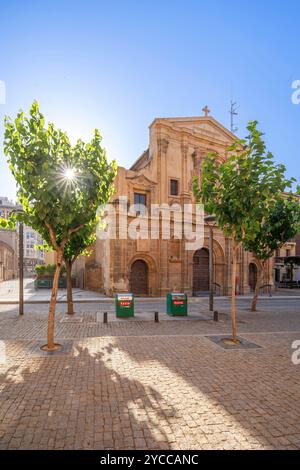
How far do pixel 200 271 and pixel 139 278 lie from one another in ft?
20.8

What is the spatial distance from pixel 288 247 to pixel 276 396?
123 ft

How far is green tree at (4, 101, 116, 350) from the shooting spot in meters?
7.39

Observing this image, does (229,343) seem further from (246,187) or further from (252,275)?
(252,275)

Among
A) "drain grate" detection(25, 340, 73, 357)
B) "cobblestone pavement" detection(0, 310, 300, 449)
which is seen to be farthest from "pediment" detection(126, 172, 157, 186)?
"drain grate" detection(25, 340, 73, 357)

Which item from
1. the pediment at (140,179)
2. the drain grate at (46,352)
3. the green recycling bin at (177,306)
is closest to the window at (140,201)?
the pediment at (140,179)

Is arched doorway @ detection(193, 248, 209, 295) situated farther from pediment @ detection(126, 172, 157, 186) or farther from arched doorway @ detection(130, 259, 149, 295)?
pediment @ detection(126, 172, 157, 186)

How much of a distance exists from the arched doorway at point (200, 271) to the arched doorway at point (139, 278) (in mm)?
5066

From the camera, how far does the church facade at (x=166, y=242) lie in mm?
21453

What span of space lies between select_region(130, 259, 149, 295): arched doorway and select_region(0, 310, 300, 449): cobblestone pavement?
12879mm

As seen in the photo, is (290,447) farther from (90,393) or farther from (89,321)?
(89,321)

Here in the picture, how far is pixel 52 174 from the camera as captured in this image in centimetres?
738

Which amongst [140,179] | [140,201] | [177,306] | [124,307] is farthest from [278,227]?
[140,179]

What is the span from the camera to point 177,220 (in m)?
23.5

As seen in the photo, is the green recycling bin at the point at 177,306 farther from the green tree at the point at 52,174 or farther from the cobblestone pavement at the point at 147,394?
the green tree at the point at 52,174
